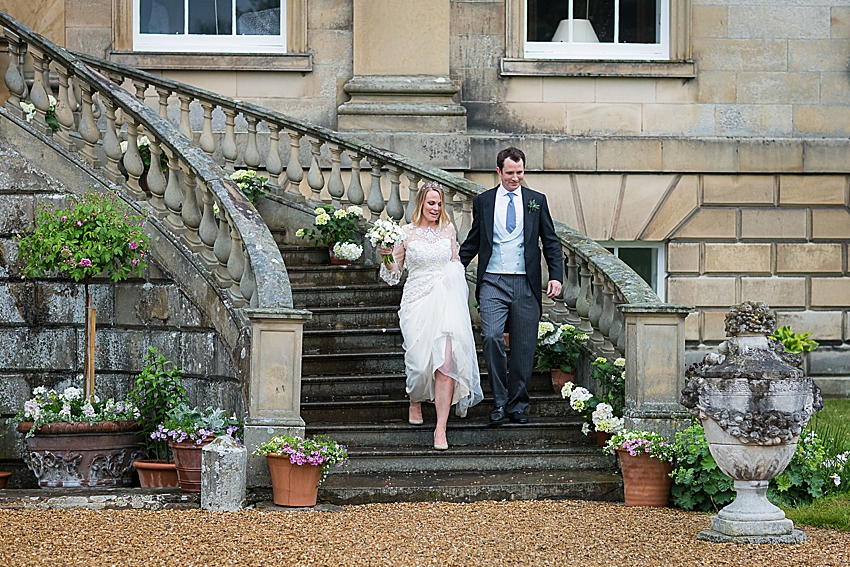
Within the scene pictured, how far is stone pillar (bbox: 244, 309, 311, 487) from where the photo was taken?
703 cm

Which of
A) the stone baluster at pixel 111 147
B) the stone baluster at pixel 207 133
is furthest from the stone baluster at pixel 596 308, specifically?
the stone baluster at pixel 207 133

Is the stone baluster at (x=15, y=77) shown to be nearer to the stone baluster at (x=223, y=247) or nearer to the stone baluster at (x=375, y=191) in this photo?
the stone baluster at (x=223, y=247)

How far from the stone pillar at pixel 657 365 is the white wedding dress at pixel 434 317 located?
1061 millimetres

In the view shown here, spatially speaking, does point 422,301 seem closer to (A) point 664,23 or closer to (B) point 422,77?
(B) point 422,77

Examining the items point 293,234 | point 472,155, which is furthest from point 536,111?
point 293,234

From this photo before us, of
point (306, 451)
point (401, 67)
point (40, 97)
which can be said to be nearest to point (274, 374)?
point (306, 451)

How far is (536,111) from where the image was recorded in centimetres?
1227

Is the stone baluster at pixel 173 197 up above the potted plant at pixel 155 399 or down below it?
above

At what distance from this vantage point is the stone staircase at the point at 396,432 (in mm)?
7289

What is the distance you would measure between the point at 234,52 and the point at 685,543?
7901 mm

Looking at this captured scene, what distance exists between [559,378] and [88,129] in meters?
4.15

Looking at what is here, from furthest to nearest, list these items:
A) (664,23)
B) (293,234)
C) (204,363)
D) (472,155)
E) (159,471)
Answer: (664,23), (472,155), (293,234), (204,363), (159,471)

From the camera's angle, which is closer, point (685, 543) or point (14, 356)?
point (685, 543)

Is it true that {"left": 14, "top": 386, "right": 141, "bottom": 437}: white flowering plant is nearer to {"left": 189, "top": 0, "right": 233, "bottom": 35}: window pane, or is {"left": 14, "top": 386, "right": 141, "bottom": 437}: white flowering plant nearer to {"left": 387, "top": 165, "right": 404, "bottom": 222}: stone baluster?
{"left": 387, "top": 165, "right": 404, "bottom": 222}: stone baluster
